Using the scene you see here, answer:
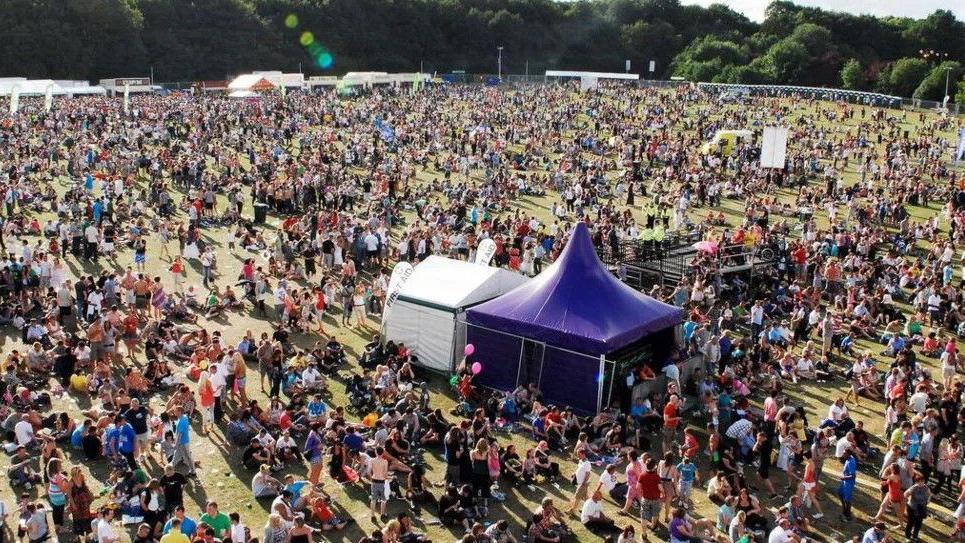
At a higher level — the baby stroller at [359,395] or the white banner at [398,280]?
the white banner at [398,280]

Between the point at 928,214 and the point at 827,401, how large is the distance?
19817mm

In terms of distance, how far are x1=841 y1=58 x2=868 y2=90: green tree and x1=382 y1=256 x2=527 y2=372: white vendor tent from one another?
8364 cm

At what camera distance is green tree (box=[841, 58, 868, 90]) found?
9038 cm

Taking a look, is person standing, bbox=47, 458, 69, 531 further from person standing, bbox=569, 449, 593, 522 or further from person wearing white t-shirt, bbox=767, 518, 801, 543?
person wearing white t-shirt, bbox=767, 518, 801, 543

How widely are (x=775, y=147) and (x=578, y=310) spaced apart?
16765mm

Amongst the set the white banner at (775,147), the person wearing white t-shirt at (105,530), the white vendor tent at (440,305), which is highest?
the white banner at (775,147)

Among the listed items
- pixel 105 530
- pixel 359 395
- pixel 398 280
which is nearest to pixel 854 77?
pixel 398 280

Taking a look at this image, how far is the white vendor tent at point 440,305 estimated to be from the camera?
1638 centimetres

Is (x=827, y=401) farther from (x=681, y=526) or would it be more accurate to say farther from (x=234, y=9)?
(x=234, y=9)

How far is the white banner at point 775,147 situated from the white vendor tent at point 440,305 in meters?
14.9

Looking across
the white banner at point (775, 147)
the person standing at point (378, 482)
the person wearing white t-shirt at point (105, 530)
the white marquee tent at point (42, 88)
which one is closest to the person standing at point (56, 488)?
the person wearing white t-shirt at point (105, 530)

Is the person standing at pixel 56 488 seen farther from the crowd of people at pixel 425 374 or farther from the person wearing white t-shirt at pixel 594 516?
the person wearing white t-shirt at pixel 594 516

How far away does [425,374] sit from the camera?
1673cm

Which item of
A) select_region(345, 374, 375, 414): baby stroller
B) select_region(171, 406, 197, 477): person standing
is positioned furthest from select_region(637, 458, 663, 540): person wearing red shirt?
select_region(171, 406, 197, 477): person standing
